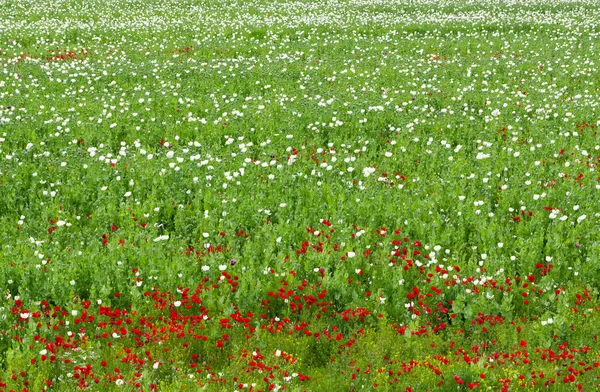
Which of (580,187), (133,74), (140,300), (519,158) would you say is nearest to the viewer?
(140,300)

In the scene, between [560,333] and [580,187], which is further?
[580,187]

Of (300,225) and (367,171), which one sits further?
(367,171)

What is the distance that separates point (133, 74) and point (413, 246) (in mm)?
11397

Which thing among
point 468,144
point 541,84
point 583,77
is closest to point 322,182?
point 468,144

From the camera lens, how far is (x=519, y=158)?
11.2 metres

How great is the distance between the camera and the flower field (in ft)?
20.1

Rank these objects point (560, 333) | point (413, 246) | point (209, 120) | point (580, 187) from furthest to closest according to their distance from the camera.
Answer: point (209, 120)
point (580, 187)
point (413, 246)
point (560, 333)

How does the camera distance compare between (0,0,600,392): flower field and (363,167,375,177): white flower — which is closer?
(0,0,600,392): flower field

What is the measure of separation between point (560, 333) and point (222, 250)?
3.98 meters

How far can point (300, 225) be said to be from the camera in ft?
29.0

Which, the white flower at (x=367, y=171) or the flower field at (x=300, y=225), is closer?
the flower field at (x=300, y=225)

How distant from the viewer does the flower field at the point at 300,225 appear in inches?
242

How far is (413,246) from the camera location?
836cm

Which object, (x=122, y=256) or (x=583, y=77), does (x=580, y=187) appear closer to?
(x=122, y=256)
